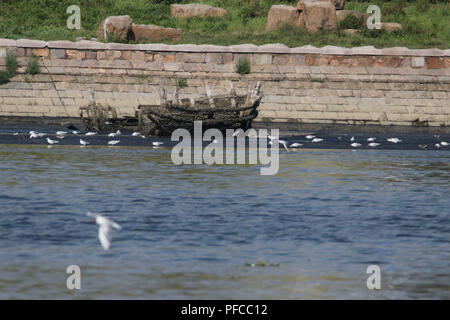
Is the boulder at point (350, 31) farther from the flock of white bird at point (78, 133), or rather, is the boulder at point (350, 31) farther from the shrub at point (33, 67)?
the shrub at point (33, 67)

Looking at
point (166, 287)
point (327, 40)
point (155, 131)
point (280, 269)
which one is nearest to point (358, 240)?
point (280, 269)

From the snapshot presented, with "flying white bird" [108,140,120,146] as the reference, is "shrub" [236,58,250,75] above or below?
above

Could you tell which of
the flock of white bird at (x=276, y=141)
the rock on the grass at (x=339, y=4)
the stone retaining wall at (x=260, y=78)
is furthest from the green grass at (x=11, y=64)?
the rock on the grass at (x=339, y=4)

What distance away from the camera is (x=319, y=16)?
40125 millimetres

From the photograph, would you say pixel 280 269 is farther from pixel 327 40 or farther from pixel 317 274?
pixel 327 40

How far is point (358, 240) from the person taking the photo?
605 inches

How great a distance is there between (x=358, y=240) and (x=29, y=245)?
5.39 m

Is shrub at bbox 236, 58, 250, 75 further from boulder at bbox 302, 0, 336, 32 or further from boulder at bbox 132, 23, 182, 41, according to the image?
boulder at bbox 302, 0, 336, 32

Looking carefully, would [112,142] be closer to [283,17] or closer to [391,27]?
[283,17]

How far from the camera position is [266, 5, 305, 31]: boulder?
40312 millimetres

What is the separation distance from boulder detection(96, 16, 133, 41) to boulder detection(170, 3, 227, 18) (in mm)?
4973

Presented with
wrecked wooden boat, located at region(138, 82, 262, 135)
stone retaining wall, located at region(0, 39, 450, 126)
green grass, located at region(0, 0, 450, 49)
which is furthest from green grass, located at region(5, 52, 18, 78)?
wrecked wooden boat, located at region(138, 82, 262, 135)

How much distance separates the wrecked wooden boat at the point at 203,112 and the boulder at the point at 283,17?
6935 millimetres
